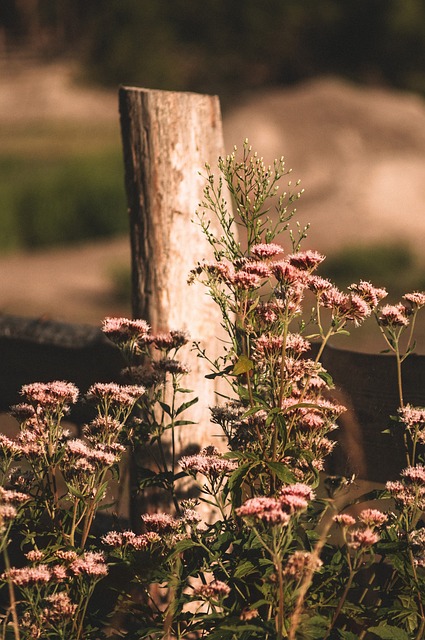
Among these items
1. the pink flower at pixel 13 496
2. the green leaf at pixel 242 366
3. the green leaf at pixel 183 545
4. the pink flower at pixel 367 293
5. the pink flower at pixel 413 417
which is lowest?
the green leaf at pixel 183 545

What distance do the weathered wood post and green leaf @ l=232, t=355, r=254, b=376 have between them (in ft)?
3.08

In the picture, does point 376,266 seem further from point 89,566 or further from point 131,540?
point 89,566

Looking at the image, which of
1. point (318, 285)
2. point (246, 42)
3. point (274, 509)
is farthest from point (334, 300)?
point (246, 42)

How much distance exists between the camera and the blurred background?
14.4 m

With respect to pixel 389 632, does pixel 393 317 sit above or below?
above

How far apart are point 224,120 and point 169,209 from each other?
17607mm

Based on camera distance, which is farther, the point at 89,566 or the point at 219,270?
the point at 219,270

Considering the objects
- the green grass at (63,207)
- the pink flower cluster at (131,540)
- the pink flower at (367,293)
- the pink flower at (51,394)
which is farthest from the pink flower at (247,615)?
the green grass at (63,207)

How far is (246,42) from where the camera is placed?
41.4 metres

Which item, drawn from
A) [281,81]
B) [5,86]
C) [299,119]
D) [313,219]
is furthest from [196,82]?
[313,219]

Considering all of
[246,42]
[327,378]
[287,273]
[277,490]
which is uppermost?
[246,42]

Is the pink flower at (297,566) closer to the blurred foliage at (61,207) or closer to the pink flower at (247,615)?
the pink flower at (247,615)

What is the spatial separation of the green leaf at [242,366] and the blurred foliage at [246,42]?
1282 inches

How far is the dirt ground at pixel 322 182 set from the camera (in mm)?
13445
